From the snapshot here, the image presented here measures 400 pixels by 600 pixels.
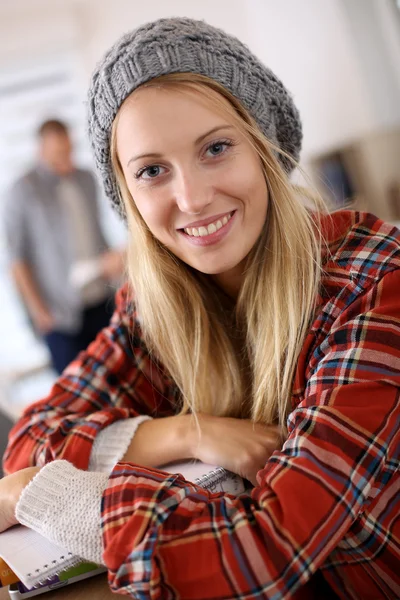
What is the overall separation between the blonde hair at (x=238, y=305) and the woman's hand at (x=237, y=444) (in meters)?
0.03

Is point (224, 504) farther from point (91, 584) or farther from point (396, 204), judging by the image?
point (396, 204)

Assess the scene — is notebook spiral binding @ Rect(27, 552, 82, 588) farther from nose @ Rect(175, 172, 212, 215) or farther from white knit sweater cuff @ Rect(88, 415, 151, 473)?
nose @ Rect(175, 172, 212, 215)

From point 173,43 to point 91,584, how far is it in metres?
0.76

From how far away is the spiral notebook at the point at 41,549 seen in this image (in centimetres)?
79

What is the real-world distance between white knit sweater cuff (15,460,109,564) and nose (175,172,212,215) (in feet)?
1.33

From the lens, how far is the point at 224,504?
743 millimetres

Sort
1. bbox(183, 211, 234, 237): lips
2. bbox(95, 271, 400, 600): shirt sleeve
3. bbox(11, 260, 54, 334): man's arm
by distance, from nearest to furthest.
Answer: bbox(95, 271, 400, 600): shirt sleeve → bbox(183, 211, 234, 237): lips → bbox(11, 260, 54, 334): man's arm

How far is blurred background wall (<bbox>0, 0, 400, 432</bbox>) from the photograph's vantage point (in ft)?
12.9

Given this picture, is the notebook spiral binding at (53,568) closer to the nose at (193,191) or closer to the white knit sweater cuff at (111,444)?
the white knit sweater cuff at (111,444)

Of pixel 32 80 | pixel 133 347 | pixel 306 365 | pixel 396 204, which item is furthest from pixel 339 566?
pixel 32 80

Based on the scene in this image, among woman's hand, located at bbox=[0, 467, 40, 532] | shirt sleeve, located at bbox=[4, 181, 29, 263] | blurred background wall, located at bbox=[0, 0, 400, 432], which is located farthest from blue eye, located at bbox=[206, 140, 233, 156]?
blurred background wall, located at bbox=[0, 0, 400, 432]

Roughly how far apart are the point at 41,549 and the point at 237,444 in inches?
12.3

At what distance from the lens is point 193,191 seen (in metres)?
0.95

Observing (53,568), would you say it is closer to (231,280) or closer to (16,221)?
(231,280)
